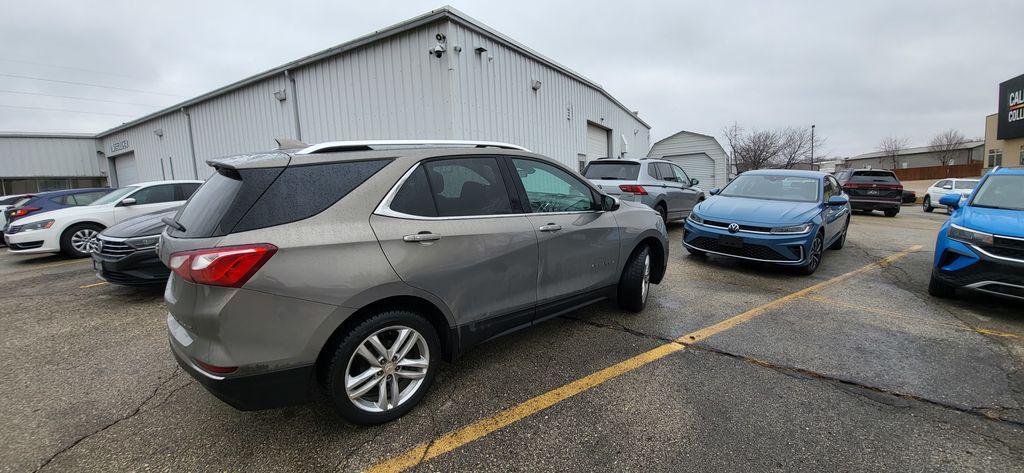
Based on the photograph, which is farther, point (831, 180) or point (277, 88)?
point (277, 88)

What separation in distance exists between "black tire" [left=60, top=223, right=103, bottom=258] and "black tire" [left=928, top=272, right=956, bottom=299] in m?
13.2

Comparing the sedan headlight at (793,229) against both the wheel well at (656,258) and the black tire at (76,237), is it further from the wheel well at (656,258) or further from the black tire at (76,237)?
the black tire at (76,237)

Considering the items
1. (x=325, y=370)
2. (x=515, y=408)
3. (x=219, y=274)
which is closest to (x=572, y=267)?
(x=515, y=408)

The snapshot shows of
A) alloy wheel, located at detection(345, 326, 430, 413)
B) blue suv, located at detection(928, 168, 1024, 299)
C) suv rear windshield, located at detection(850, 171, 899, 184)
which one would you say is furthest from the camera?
suv rear windshield, located at detection(850, 171, 899, 184)

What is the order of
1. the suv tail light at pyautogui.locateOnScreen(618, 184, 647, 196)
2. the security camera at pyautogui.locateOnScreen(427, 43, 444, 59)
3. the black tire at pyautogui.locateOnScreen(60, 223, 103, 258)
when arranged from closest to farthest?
1. the black tire at pyautogui.locateOnScreen(60, 223, 103, 258)
2. the suv tail light at pyautogui.locateOnScreen(618, 184, 647, 196)
3. the security camera at pyautogui.locateOnScreen(427, 43, 444, 59)

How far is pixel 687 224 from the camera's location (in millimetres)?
6586

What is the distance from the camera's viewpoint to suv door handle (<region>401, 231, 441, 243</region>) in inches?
93.5

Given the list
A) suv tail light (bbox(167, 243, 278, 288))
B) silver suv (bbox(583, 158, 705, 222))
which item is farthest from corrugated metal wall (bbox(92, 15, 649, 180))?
suv tail light (bbox(167, 243, 278, 288))

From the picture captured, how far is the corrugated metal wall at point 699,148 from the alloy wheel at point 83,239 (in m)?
26.1

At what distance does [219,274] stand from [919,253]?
33.2 feet

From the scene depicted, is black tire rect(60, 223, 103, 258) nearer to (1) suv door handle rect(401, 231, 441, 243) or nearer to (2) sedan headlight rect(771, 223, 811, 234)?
(1) suv door handle rect(401, 231, 441, 243)

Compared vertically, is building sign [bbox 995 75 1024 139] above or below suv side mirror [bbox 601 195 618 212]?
above

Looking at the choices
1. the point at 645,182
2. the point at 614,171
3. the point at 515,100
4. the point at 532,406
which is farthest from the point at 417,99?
the point at 532,406

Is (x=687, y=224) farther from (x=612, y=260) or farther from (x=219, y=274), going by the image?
(x=219, y=274)
